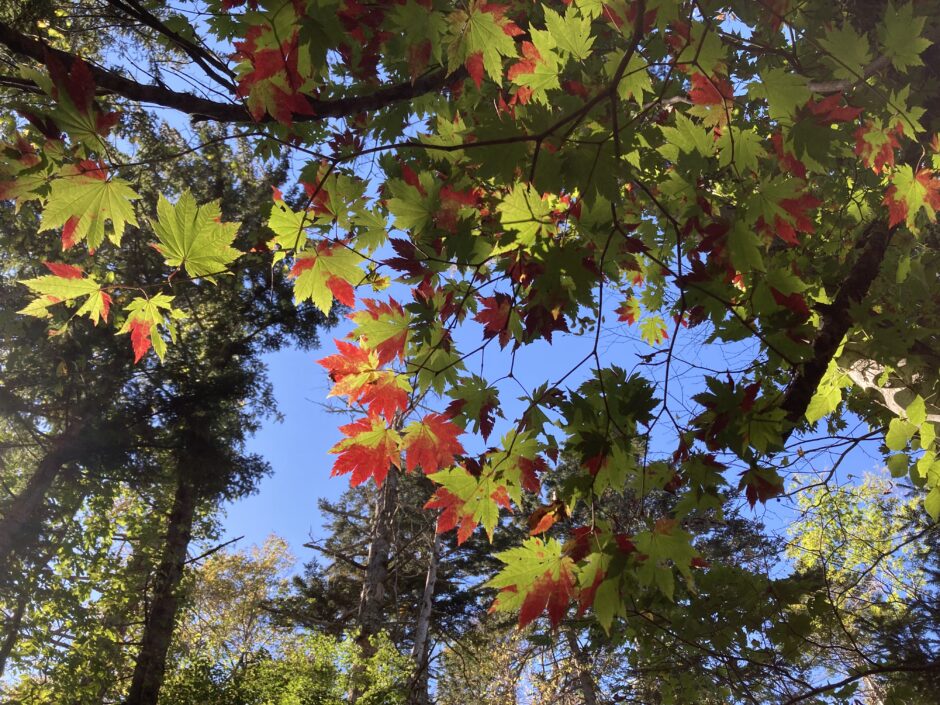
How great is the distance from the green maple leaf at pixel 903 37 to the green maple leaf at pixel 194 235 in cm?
196

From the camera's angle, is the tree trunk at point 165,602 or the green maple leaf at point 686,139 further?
the tree trunk at point 165,602

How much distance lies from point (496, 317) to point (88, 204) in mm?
1205

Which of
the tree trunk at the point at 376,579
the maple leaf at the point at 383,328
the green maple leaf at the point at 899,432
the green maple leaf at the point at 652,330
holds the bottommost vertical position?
the green maple leaf at the point at 899,432

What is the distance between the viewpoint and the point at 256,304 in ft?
39.8

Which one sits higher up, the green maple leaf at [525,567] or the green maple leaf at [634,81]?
the green maple leaf at [634,81]

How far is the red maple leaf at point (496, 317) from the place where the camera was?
5.85 ft

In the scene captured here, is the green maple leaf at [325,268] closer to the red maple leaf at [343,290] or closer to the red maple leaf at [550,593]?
the red maple leaf at [343,290]

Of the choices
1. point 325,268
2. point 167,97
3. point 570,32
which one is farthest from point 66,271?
point 570,32

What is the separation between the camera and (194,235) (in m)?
1.38

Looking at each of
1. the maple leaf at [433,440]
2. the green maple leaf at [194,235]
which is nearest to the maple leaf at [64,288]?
the green maple leaf at [194,235]

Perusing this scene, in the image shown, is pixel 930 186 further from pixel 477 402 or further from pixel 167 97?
pixel 167 97

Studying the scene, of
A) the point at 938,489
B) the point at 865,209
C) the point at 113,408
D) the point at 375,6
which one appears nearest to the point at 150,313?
the point at 375,6

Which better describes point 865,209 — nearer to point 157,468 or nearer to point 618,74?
point 618,74

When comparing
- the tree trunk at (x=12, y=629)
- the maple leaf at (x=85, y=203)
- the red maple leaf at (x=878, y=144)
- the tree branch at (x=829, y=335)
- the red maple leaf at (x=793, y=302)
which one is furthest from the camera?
the tree trunk at (x=12, y=629)
